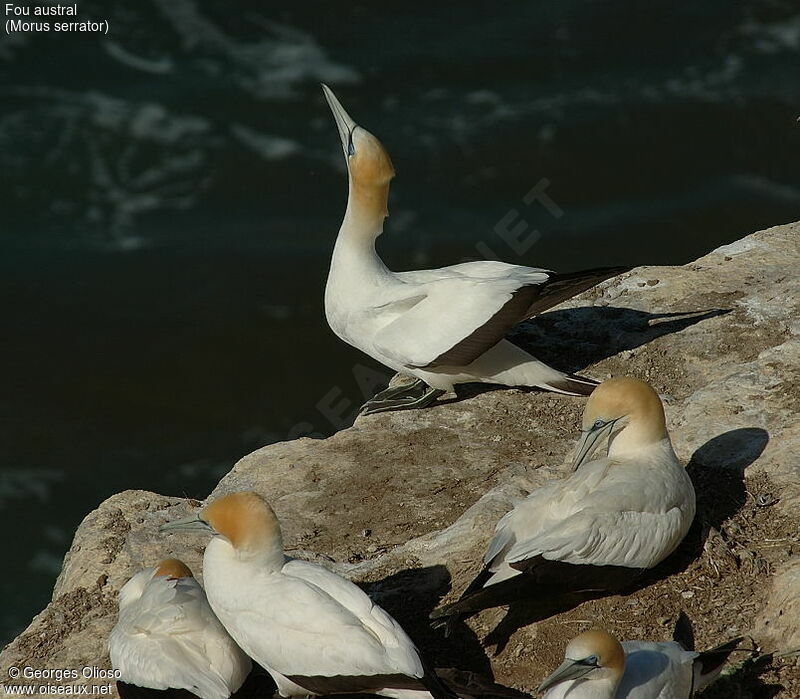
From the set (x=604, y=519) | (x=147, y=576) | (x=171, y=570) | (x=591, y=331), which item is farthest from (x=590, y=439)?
(x=591, y=331)

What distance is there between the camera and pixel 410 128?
14.3 metres

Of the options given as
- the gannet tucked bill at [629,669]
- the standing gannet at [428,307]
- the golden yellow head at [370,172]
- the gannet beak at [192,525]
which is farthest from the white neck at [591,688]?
the golden yellow head at [370,172]

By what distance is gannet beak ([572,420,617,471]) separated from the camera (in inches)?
185

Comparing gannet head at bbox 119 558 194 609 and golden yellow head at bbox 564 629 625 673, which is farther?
gannet head at bbox 119 558 194 609

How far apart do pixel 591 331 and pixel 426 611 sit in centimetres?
249

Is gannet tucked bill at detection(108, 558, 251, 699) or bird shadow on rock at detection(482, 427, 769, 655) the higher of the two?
bird shadow on rock at detection(482, 427, 769, 655)

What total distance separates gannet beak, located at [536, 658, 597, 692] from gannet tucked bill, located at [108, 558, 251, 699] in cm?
107

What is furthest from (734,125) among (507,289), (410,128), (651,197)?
(507,289)

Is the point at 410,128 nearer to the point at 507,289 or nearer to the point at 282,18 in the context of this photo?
the point at 282,18

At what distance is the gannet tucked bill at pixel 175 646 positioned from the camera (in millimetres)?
4094

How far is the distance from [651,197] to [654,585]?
31.4 ft

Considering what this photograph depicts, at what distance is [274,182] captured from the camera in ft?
44.7

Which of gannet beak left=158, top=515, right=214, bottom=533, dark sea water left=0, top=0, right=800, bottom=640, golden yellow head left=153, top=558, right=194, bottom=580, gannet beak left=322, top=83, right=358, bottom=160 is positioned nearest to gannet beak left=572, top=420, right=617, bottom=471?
gannet beak left=158, top=515, right=214, bottom=533

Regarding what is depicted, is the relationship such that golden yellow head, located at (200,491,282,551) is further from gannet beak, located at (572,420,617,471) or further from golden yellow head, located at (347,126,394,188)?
golden yellow head, located at (347,126,394,188)
